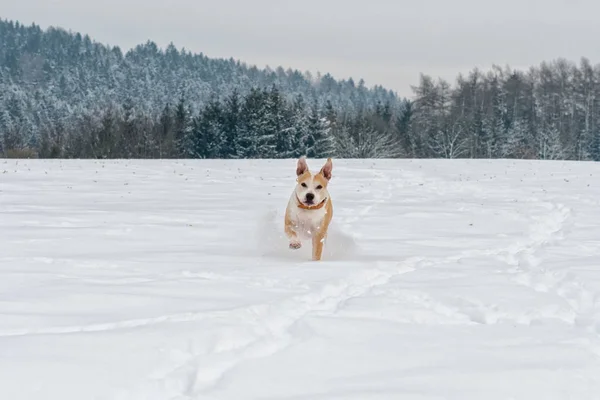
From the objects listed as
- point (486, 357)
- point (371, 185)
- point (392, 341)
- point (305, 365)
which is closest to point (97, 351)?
point (305, 365)

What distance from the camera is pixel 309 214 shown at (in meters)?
7.55

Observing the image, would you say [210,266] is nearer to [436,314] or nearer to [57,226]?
[436,314]

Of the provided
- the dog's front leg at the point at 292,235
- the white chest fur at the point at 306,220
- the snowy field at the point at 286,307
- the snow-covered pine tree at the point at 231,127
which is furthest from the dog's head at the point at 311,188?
the snow-covered pine tree at the point at 231,127

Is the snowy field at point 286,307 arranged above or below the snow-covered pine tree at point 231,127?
below

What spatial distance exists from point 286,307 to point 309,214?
2.86 m

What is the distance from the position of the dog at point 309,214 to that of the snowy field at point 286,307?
15.9 inches

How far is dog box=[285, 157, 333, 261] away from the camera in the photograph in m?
7.45

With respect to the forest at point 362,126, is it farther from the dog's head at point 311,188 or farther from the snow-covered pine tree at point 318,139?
the dog's head at point 311,188

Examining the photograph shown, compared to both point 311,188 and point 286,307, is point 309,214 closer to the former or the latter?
point 311,188

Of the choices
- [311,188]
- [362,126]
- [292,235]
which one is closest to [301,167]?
[311,188]

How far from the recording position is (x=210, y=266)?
6.35m

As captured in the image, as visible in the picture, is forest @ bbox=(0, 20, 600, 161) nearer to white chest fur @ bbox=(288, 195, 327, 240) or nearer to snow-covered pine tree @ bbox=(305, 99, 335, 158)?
snow-covered pine tree @ bbox=(305, 99, 335, 158)

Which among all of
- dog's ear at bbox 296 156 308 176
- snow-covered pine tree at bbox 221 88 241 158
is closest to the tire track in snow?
dog's ear at bbox 296 156 308 176

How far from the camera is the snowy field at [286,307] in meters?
3.36
